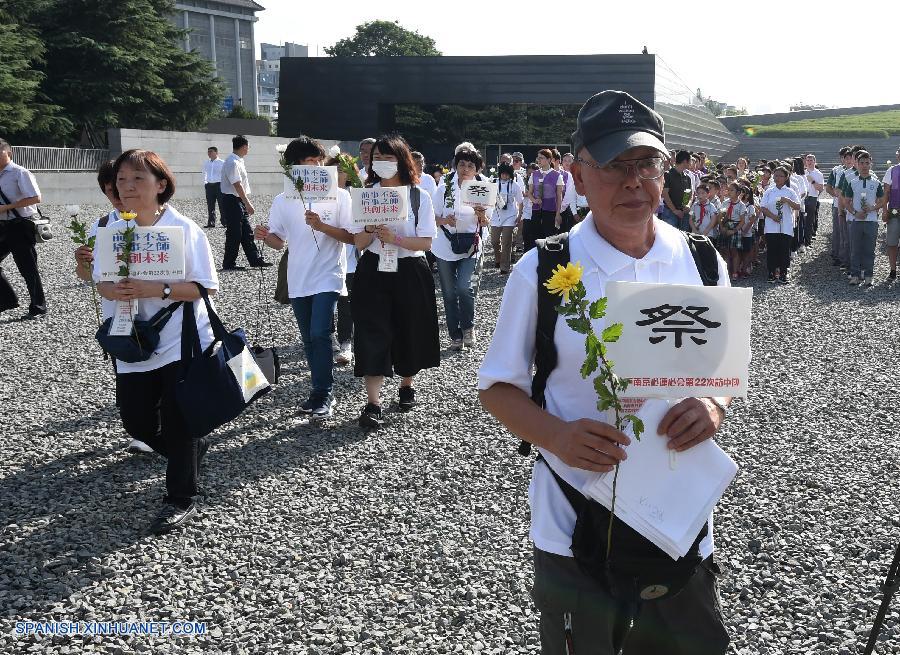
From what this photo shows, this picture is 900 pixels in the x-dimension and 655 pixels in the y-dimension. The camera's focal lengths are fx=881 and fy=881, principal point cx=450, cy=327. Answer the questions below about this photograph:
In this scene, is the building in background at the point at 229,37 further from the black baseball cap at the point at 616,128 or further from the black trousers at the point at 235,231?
Answer: the black baseball cap at the point at 616,128

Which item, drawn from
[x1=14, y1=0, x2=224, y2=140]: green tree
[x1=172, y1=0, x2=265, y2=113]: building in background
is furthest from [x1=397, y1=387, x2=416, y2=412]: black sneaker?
[x1=172, y1=0, x2=265, y2=113]: building in background

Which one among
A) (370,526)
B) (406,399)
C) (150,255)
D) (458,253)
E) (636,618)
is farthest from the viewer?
(458,253)

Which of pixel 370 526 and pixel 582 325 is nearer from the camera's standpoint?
pixel 582 325

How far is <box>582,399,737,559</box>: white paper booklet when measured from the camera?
197 centimetres

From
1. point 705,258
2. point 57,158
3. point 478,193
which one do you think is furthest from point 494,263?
point 57,158

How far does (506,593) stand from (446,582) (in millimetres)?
305

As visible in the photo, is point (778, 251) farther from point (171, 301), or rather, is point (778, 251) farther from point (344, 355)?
point (171, 301)

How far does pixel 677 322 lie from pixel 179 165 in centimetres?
3137

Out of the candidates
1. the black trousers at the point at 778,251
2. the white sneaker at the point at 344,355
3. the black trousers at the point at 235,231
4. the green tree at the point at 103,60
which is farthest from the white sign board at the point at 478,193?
the green tree at the point at 103,60

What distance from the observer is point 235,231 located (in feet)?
49.8

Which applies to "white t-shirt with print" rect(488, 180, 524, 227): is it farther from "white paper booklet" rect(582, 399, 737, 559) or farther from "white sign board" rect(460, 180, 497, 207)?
"white paper booklet" rect(582, 399, 737, 559)

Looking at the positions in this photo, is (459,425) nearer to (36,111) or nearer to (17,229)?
(17,229)

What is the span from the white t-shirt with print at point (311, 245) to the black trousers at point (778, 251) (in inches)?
420

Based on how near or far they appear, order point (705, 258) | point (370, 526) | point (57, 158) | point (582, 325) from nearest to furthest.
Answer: point (582, 325)
point (705, 258)
point (370, 526)
point (57, 158)
